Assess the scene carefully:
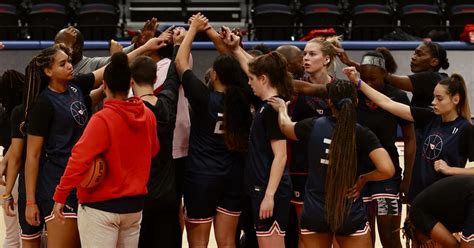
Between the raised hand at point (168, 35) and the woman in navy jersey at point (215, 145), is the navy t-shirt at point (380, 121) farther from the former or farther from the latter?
the raised hand at point (168, 35)

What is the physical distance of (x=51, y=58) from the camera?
4.70 meters

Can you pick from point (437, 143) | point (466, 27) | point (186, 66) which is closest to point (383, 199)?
point (437, 143)

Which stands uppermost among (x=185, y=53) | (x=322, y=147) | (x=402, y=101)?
(x=185, y=53)

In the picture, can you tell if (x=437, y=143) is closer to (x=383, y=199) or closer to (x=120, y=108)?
(x=383, y=199)

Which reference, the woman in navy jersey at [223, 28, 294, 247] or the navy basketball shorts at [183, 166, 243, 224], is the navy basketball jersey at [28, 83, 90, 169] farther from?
the woman in navy jersey at [223, 28, 294, 247]

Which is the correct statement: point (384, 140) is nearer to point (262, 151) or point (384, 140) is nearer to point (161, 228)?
point (262, 151)

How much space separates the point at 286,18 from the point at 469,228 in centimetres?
916

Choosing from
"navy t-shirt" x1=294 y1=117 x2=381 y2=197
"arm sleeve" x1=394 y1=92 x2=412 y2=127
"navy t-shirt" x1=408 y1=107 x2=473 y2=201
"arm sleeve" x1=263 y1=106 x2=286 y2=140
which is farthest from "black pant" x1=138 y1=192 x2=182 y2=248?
"arm sleeve" x1=394 y1=92 x2=412 y2=127

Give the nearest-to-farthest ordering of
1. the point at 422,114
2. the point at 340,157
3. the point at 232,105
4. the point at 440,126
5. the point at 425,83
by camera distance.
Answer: the point at 340,157 → the point at 232,105 → the point at 440,126 → the point at 422,114 → the point at 425,83

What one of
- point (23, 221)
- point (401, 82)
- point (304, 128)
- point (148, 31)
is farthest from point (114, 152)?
point (401, 82)

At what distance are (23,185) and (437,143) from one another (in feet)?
8.35

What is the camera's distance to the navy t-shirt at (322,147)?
4496mm

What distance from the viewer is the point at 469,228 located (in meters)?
4.70

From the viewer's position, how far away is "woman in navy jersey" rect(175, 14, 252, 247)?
5031 millimetres
